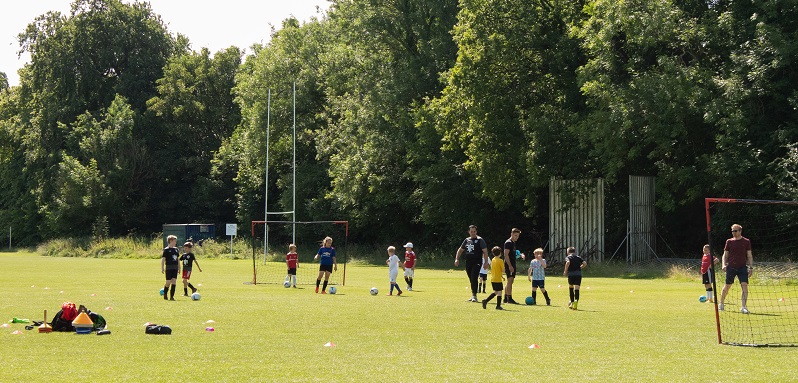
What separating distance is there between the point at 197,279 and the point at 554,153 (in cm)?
1817

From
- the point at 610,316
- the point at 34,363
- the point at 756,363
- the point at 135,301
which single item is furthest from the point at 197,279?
the point at 756,363

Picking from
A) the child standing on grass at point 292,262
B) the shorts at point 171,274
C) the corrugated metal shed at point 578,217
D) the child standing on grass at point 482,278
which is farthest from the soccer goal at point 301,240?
the shorts at point 171,274

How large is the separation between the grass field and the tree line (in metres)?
15.9

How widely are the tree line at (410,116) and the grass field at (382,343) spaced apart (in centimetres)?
1593

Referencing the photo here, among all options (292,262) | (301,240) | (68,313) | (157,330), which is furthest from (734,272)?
(301,240)

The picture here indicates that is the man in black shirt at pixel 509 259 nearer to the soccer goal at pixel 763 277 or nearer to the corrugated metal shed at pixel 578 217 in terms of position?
the soccer goal at pixel 763 277

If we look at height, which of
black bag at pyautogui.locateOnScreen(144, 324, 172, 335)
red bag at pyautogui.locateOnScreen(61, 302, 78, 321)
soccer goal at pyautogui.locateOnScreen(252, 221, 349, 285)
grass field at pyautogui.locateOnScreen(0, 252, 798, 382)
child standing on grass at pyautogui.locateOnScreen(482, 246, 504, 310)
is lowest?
grass field at pyautogui.locateOnScreen(0, 252, 798, 382)

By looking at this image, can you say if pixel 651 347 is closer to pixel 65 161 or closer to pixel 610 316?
pixel 610 316

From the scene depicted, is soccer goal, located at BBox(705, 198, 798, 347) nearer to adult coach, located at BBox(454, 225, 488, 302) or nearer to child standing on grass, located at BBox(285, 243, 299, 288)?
adult coach, located at BBox(454, 225, 488, 302)

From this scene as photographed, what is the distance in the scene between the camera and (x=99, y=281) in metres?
33.8

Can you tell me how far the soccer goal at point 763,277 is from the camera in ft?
53.4

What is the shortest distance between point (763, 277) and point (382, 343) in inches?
853

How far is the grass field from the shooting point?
1166cm

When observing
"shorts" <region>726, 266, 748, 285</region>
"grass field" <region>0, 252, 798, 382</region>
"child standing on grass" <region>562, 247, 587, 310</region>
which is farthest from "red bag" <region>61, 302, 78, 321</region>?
"shorts" <region>726, 266, 748, 285</region>
